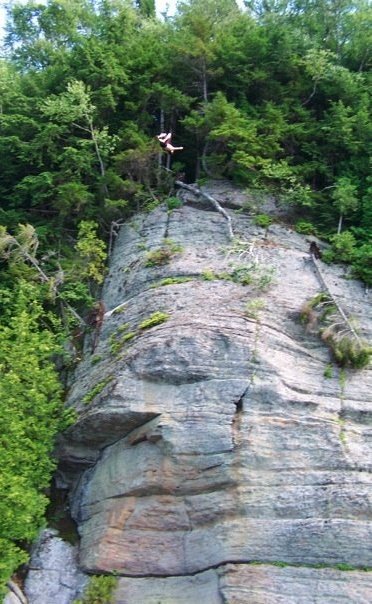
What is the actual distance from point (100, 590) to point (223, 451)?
3075 mm

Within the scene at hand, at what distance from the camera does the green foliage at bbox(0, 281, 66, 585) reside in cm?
1309

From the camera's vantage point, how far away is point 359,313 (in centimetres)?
1623

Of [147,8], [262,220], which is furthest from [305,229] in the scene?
[147,8]

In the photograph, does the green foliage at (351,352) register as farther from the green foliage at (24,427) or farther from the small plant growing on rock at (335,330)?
the green foliage at (24,427)

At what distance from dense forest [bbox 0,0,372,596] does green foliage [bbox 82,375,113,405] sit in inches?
37.5

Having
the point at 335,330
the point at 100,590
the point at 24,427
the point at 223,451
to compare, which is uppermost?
the point at 335,330

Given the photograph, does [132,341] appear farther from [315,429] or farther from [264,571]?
[264,571]

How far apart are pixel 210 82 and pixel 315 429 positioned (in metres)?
11.7

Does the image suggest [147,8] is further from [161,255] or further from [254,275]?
[254,275]

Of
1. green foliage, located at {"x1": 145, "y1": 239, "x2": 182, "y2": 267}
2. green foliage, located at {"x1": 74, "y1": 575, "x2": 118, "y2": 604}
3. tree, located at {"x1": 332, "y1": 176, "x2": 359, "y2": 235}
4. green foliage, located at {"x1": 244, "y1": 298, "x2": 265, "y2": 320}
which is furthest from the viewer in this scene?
tree, located at {"x1": 332, "y1": 176, "x2": 359, "y2": 235}

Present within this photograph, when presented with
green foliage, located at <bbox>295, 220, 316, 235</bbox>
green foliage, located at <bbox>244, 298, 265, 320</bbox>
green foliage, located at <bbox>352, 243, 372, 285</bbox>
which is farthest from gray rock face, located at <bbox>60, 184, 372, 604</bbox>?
green foliage, located at <bbox>295, 220, 316, 235</bbox>

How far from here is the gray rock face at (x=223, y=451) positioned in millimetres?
12477

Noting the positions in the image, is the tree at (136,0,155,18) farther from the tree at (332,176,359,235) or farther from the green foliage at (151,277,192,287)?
the green foliage at (151,277,192,287)

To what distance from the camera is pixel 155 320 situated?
15523 mm
